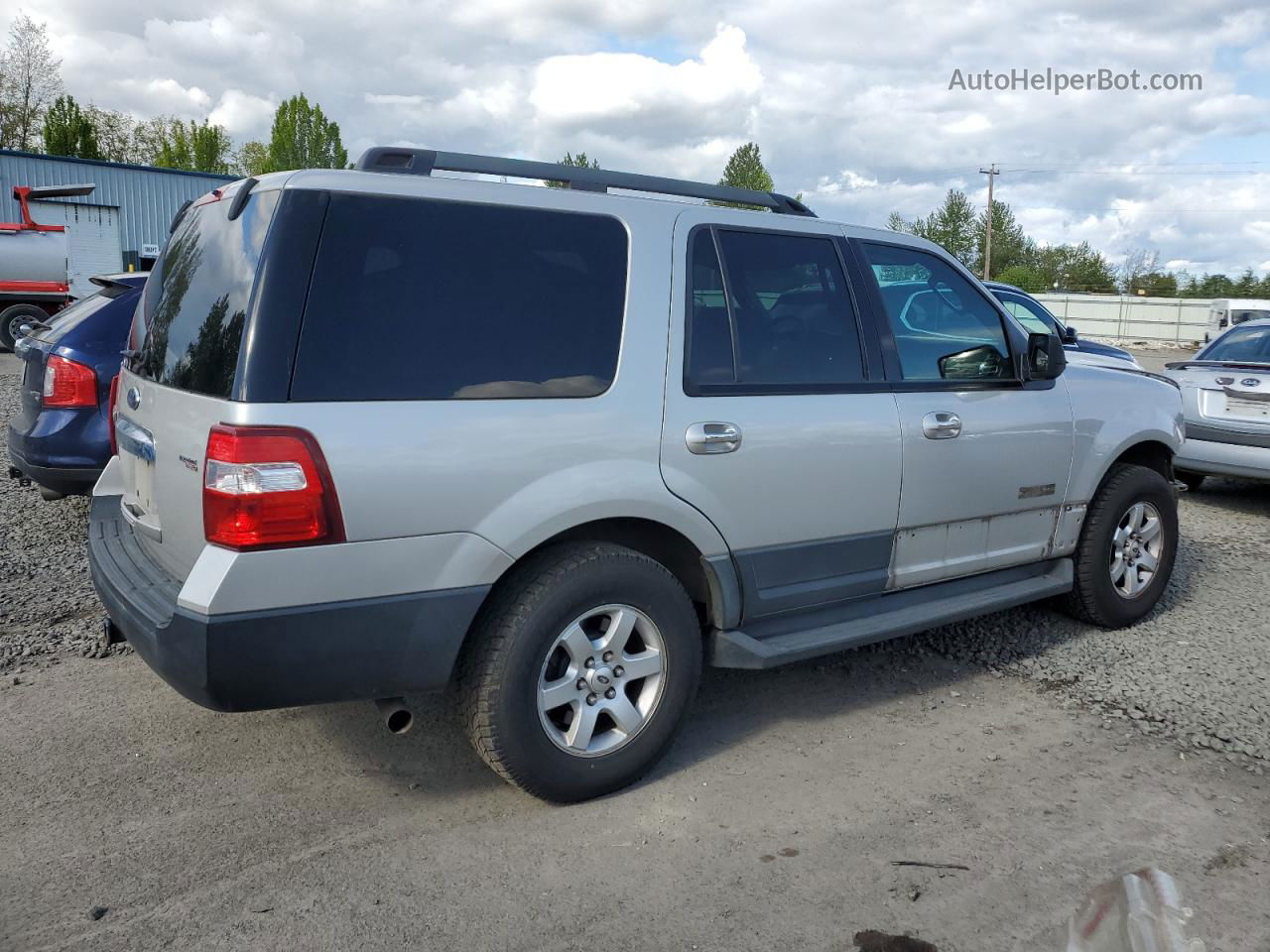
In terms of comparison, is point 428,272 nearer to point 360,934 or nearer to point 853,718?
point 360,934

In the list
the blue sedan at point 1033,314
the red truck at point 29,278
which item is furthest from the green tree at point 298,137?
the blue sedan at point 1033,314

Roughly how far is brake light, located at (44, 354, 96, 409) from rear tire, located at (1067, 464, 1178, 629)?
525 cm

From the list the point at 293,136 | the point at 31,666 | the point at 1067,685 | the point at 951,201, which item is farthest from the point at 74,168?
the point at 951,201

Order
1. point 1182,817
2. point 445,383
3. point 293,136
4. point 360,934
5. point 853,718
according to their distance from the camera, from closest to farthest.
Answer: point 360,934 → point 445,383 → point 1182,817 → point 853,718 → point 293,136

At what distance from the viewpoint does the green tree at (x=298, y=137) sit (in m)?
56.4

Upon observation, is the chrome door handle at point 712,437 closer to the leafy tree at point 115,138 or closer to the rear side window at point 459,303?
the rear side window at point 459,303

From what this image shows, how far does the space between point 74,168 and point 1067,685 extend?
37.2 meters

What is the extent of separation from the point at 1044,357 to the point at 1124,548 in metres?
1.28

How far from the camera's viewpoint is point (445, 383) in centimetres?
309

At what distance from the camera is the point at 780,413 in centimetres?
377

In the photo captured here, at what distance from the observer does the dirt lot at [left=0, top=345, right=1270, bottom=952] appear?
2.86m

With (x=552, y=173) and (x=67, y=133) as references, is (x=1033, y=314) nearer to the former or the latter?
(x=552, y=173)

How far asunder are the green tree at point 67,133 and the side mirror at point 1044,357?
47.7 m

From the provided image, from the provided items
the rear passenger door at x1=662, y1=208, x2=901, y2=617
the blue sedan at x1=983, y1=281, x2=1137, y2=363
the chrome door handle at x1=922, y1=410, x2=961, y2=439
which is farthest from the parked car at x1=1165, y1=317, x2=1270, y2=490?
the rear passenger door at x1=662, y1=208, x2=901, y2=617
